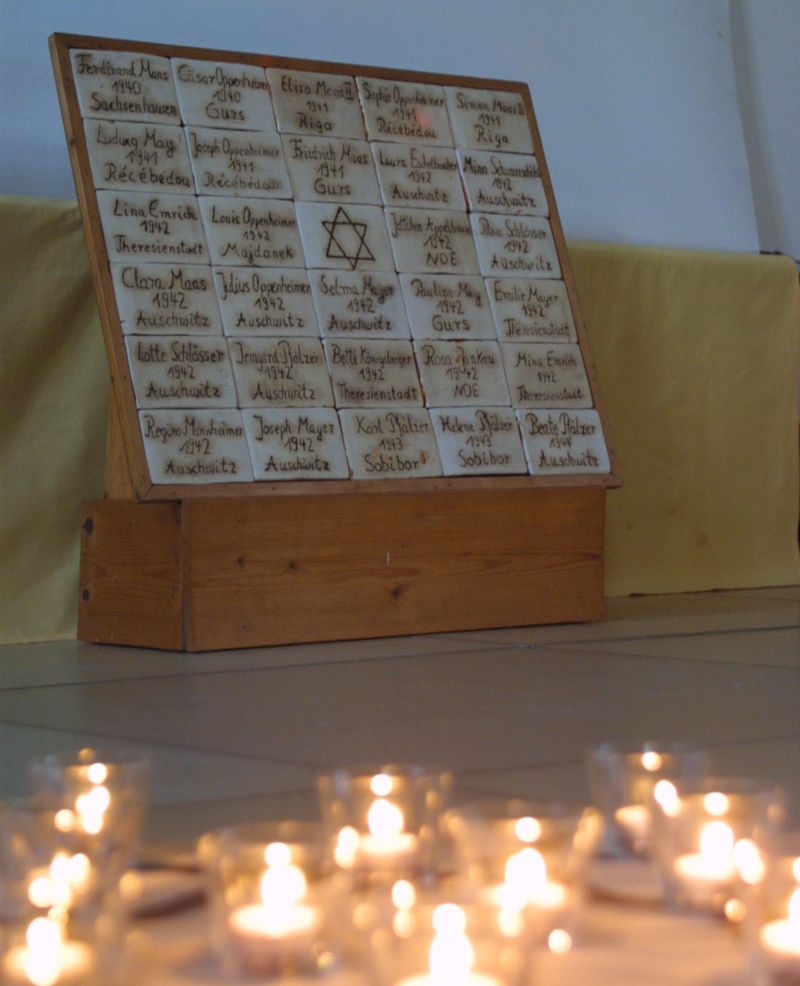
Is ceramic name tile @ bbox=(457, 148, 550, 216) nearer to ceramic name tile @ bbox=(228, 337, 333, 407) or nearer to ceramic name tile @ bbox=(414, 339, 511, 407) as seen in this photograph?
ceramic name tile @ bbox=(414, 339, 511, 407)

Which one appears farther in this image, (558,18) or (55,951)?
(558,18)

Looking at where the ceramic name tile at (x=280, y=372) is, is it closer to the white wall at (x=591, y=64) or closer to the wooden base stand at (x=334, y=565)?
the wooden base stand at (x=334, y=565)

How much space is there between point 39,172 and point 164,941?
7.19 ft

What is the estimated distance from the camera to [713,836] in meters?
0.93

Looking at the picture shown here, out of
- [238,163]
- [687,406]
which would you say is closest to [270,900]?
[238,163]

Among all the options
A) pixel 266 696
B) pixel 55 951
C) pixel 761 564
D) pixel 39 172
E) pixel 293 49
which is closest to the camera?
pixel 55 951

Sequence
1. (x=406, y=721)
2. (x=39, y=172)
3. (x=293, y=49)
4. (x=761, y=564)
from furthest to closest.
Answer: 1. (x=761, y=564)
2. (x=293, y=49)
3. (x=39, y=172)
4. (x=406, y=721)

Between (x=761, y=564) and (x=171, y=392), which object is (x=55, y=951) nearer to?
(x=171, y=392)

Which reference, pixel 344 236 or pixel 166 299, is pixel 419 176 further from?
pixel 166 299

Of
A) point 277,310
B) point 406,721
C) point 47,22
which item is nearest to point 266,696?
point 406,721

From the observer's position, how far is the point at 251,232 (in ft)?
8.39

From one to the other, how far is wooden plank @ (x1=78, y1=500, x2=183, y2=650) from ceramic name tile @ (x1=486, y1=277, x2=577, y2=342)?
0.70m

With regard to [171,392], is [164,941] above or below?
below

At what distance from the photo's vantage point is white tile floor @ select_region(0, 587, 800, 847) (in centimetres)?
141
